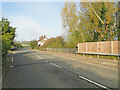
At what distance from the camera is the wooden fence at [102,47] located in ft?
42.5

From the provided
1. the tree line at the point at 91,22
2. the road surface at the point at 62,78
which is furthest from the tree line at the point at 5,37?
the tree line at the point at 91,22

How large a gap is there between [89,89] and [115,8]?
1473 centimetres

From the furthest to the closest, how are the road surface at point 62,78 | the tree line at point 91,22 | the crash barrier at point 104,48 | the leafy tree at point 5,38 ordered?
the tree line at point 91,22, the crash barrier at point 104,48, the leafy tree at point 5,38, the road surface at point 62,78

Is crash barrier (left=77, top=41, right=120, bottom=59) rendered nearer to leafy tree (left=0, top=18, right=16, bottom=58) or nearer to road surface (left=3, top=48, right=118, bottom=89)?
road surface (left=3, top=48, right=118, bottom=89)

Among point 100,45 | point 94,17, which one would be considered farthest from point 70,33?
point 100,45

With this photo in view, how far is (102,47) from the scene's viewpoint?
15.0 metres

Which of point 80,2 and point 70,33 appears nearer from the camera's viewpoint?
point 80,2

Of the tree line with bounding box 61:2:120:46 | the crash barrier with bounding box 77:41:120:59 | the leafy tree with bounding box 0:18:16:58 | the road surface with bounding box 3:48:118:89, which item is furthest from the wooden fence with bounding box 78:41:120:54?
the leafy tree with bounding box 0:18:16:58

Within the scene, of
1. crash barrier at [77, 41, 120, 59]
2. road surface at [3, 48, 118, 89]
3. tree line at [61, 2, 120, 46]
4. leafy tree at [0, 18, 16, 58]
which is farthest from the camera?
tree line at [61, 2, 120, 46]

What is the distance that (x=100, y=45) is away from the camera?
1536 cm

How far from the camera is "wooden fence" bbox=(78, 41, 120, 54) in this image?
42.5ft

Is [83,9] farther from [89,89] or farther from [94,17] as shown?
[89,89]

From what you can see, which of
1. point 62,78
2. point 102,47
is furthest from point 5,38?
point 102,47

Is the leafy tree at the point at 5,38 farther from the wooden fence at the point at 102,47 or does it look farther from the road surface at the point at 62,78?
the wooden fence at the point at 102,47
